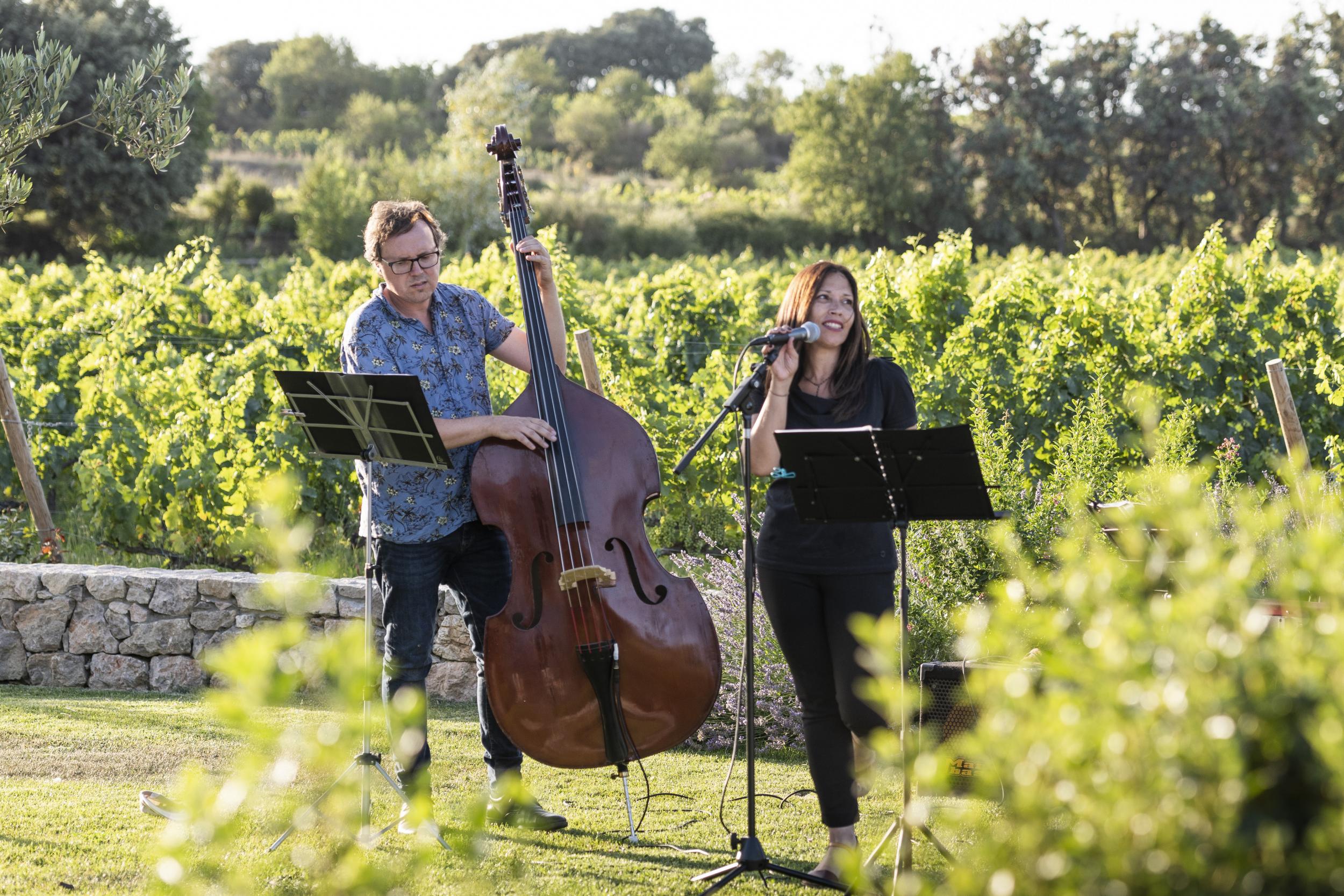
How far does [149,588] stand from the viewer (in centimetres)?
597

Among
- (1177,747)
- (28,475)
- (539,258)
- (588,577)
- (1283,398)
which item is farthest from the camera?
(28,475)

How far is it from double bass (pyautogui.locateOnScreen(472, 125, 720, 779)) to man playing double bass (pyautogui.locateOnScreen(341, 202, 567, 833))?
0.41ft

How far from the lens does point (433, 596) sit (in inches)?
150

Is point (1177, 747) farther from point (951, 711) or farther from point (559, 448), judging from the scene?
point (951, 711)

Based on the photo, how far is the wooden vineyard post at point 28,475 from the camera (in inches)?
258

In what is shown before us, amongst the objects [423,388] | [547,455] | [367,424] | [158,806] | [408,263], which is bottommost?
[158,806]

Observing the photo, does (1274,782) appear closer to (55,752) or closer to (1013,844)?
(1013,844)

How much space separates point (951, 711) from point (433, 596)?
173 cm

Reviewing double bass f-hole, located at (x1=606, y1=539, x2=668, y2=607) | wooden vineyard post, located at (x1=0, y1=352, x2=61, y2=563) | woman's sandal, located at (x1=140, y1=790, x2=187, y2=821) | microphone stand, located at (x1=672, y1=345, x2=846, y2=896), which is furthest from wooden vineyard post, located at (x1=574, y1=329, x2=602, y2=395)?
wooden vineyard post, located at (x1=0, y1=352, x2=61, y2=563)

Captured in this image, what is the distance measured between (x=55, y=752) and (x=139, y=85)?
2494 millimetres

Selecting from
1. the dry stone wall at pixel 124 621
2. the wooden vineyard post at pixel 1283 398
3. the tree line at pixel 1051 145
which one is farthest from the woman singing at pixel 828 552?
the tree line at pixel 1051 145

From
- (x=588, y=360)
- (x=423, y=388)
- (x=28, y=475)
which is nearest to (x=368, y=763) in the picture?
(x=423, y=388)

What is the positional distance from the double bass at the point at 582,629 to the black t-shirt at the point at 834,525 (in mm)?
309

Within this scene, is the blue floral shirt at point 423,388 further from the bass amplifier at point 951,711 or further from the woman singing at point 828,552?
the bass amplifier at point 951,711
